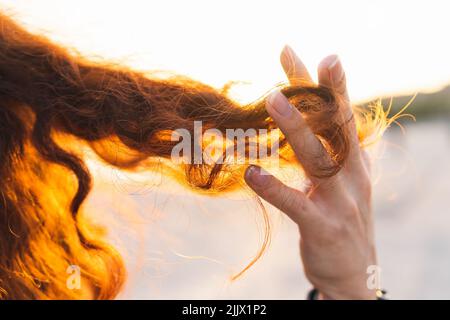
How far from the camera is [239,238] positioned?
6.24 metres

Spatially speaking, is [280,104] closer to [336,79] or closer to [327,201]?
[336,79]

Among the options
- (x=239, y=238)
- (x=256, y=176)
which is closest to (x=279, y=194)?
(x=256, y=176)

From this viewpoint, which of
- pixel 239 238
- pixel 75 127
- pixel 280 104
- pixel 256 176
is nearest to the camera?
pixel 280 104

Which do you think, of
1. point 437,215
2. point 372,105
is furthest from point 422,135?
point 372,105

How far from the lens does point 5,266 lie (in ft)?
5.00

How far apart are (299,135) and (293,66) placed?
23 cm

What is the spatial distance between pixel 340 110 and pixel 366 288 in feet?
1.93

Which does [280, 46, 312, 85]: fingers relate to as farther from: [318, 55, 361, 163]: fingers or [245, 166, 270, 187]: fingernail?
[245, 166, 270, 187]: fingernail

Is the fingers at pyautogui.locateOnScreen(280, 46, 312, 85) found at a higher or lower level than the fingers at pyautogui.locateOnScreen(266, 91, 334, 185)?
higher

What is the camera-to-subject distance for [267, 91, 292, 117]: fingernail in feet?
3.84

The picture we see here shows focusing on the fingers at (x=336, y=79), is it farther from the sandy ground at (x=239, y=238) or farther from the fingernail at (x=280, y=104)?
the sandy ground at (x=239, y=238)

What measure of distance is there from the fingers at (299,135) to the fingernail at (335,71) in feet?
0.55

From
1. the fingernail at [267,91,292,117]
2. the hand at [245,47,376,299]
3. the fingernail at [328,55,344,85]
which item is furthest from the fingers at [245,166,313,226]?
the fingernail at [328,55,344,85]
